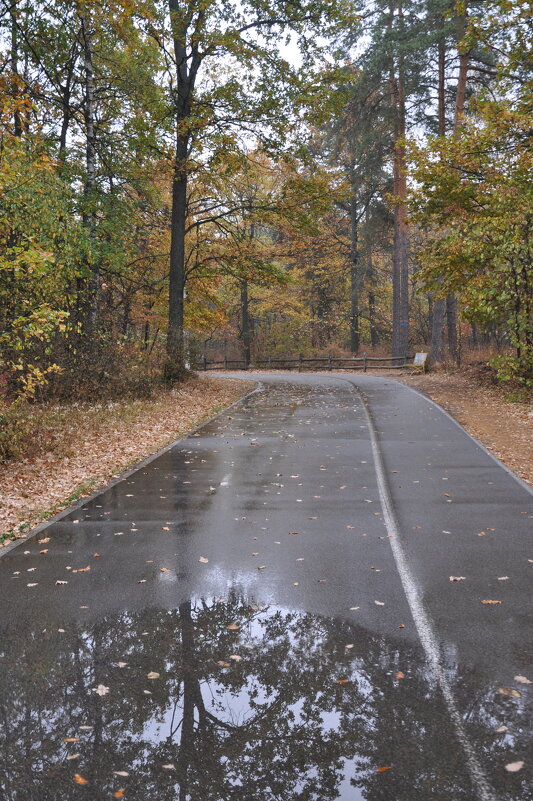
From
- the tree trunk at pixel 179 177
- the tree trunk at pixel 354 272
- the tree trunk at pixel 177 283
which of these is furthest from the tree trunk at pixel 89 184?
the tree trunk at pixel 354 272

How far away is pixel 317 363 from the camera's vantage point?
1635 inches

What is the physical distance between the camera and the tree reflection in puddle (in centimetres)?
304

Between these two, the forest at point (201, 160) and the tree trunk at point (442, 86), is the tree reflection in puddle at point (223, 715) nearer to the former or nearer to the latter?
the forest at point (201, 160)

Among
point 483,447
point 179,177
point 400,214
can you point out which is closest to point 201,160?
point 179,177

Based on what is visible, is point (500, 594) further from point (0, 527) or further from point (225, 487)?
point (0, 527)

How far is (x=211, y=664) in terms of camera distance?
13.6 feet

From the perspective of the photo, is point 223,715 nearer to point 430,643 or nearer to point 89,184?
point 430,643

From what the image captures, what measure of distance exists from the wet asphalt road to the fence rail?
2621cm

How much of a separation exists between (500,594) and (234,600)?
2263 millimetres

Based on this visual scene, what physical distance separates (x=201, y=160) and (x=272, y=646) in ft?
65.2

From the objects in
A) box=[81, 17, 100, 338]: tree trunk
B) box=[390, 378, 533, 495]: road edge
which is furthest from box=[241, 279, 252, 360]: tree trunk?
box=[81, 17, 100, 338]: tree trunk

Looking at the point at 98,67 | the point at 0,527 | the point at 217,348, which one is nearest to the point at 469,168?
the point at 98,67

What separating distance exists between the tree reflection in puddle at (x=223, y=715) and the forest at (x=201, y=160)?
562 cm

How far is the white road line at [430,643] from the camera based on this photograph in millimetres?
3020
